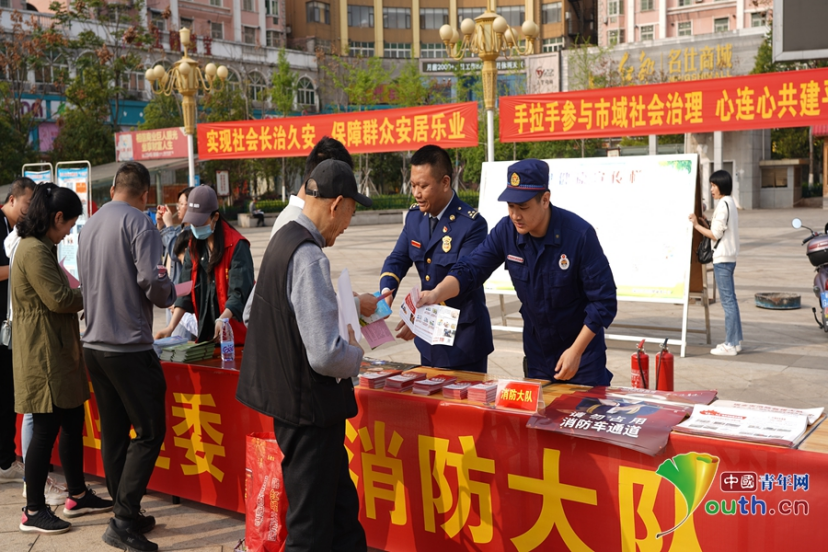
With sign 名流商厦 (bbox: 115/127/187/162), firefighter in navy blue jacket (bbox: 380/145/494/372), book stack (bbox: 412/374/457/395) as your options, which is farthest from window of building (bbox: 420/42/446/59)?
book stack (bbox: 412/374/457/395)

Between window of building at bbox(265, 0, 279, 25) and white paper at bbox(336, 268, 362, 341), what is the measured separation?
50.1m

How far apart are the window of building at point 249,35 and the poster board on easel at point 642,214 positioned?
43175mm

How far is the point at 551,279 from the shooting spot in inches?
131

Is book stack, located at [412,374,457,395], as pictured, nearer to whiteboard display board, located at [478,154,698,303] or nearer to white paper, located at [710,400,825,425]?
white paper, located at [710,400,825,425]

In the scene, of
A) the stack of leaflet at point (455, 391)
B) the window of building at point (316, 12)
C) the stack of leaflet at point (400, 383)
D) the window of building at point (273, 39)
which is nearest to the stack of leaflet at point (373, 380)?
the stack of leaflet at point (400, 383)

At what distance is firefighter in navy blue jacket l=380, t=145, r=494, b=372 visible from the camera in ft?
12.8

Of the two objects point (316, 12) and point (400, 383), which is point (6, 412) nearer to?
point (400, 383)

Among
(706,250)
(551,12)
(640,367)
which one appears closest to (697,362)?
(706,250)

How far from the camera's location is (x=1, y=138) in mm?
25750

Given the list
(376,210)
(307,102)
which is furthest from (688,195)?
(307,102)

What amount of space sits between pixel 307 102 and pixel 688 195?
43101mm

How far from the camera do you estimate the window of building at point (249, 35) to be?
154 feet

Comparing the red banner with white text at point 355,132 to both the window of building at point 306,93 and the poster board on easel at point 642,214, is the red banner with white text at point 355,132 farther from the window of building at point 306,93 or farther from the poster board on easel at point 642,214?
the window of building at point 306,93

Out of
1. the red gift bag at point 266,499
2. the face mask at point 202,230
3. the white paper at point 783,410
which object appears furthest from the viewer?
the face mask at point 202,230
